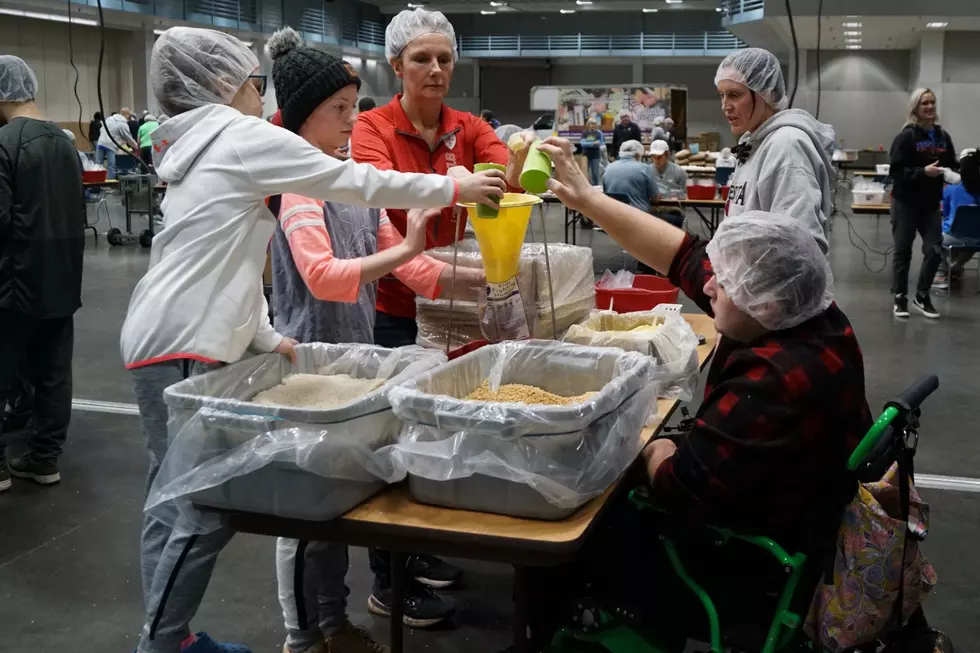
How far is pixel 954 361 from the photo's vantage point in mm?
5832

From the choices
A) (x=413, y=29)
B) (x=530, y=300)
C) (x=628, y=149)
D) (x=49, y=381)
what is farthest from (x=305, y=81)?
(x=628, y=149)

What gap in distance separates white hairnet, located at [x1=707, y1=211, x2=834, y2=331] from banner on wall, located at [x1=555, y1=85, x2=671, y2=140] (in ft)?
60.4

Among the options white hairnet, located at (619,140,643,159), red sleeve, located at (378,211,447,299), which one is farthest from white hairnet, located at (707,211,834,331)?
white hairnet, located at (619,140,643,159)

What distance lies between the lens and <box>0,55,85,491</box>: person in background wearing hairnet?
141 inches

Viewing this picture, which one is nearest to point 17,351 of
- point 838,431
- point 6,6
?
point 838,431

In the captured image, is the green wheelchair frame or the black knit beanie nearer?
the green wheelchair frame

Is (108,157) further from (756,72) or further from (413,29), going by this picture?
(413,29)

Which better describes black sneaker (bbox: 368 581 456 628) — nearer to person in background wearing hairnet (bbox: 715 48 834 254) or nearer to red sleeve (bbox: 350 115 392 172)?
red sleeve (bbox: 350 115 392 172)

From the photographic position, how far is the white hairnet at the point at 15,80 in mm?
3568

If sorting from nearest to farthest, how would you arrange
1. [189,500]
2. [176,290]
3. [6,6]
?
[189,500] < [176,290] < [6,6]

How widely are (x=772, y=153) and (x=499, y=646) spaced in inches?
65.8

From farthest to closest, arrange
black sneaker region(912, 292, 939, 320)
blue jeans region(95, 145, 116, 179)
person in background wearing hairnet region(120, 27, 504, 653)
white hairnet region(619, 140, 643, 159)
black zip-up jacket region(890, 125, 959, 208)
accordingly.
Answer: blue jeans region(95, 145, 116, 179)
white hairnet region(619, 140, 643, 159)
black sneaker region(912, 292, 939, 320)
black zip-up jacket region(890, 125, 959, 208)
person in background wearing hairnet region(120, 27, 504, 653)

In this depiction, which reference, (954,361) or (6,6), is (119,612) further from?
(6,6)

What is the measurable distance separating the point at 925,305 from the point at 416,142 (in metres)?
5.81
